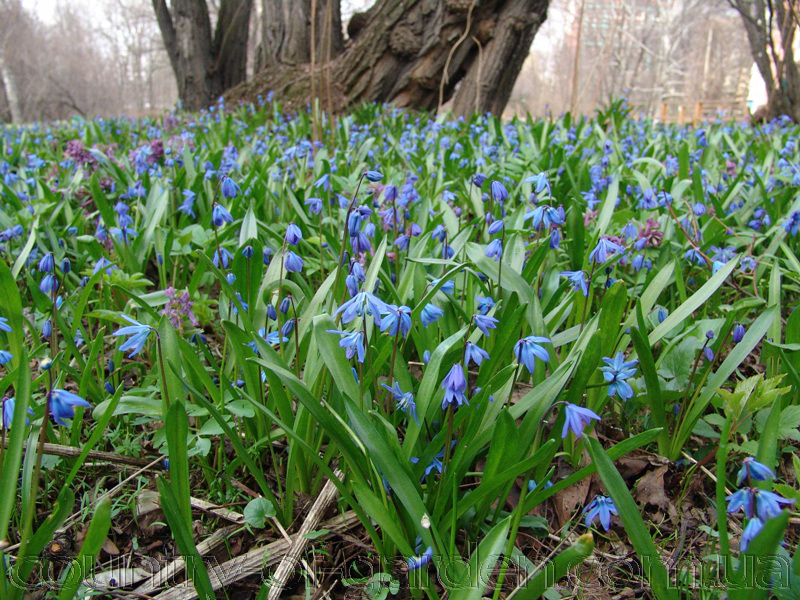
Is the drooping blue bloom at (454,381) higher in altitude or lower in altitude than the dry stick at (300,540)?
higher

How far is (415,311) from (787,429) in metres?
0.98

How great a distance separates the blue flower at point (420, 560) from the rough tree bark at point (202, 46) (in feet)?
31.5

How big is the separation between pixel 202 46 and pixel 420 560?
32.7 ft

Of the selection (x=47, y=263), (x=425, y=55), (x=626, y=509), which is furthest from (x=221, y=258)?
(x=425, y=55)

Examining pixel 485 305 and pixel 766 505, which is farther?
pixel 485 305

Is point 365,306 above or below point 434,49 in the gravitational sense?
below

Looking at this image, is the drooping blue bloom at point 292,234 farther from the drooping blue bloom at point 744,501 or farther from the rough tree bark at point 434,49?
the rough tree bark at point 434,49

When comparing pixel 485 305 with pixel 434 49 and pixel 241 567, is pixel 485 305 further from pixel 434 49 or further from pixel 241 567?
pixel 434 49

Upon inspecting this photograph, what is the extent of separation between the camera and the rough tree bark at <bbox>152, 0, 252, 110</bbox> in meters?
9.37

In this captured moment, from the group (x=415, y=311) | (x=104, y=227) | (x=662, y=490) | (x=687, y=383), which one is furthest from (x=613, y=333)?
(x=104, y=227)

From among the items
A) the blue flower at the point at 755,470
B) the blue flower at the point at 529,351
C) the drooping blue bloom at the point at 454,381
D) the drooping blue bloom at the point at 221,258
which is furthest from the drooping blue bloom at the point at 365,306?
the drooping blue bloom at the point at 221,258

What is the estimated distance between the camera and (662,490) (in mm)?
1606

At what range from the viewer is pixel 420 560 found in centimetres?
124

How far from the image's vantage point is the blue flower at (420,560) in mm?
1235
